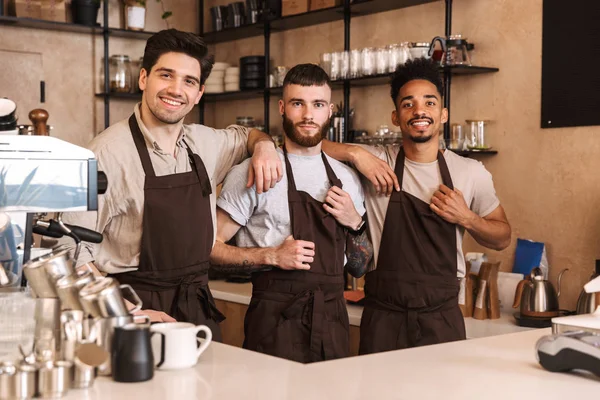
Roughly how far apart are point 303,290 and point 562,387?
1253mm

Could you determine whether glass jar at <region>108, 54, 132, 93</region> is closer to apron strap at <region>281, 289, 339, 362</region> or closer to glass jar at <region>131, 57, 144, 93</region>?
glass jar at <region>131, 57, 144, 93</region>

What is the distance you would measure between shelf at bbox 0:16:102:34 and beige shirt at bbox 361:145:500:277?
314 cm

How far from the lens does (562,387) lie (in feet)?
5.87

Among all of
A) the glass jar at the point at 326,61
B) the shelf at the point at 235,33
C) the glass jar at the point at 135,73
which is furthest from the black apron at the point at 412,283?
the glass jar at the point at 135,73

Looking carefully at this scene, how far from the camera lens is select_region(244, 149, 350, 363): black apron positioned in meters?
2.88

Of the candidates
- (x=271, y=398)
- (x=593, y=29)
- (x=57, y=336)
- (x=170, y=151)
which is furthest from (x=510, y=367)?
(x=593, y=29)

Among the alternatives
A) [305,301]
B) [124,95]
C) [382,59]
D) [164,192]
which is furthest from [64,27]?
[305,301]

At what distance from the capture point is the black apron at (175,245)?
275cm

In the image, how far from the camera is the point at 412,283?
308 centimetres

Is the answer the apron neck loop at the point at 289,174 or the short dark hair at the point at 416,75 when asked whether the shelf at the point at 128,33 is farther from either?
the apron neck loop at the point at 289,174

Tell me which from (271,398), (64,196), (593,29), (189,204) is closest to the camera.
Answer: (271,398)

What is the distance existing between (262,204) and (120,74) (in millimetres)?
3296

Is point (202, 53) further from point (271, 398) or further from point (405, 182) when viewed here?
point (271, 398)

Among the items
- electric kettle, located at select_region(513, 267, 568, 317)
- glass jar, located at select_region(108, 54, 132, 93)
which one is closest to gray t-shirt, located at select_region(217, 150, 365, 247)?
electric kettle, located at select_region(513, 267, 568, 317)
